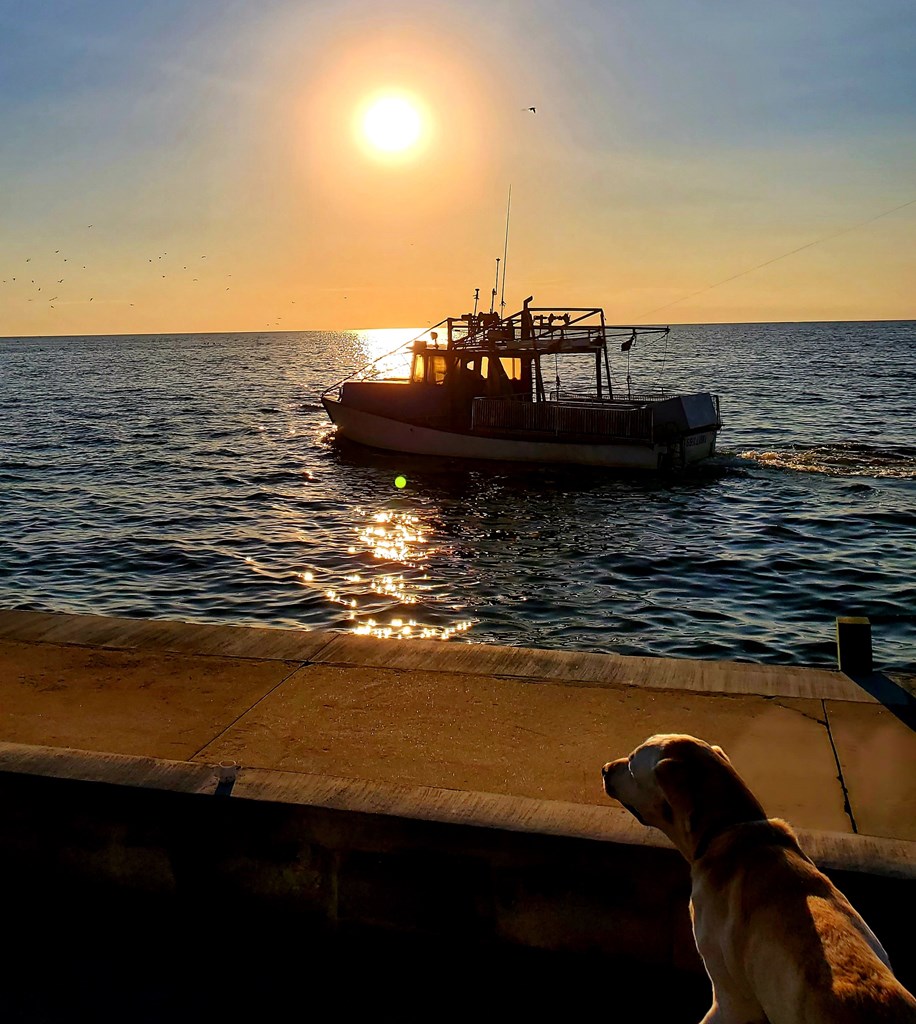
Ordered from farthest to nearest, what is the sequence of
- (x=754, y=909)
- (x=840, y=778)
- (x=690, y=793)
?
Answer: 1. (x=840, y=778)
2. (x=690, y=793)
3. (x=754, y=909)

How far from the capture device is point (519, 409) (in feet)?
97.9

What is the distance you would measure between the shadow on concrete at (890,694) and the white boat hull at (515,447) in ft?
67.7

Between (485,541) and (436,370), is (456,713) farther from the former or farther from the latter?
(436,370)

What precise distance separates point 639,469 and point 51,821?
79.9 feet

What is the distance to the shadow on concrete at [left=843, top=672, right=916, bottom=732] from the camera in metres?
6.73

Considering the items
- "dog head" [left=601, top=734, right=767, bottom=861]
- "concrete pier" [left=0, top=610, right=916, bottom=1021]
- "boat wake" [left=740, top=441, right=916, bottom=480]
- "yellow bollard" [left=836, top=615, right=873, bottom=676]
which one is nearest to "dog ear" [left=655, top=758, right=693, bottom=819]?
"dog head" [left=601, top=734, right=767, bottom=861]

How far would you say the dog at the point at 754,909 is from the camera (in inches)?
107

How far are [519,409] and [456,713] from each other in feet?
76.8

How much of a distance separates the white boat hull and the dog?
2491cm

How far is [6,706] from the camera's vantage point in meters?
7.05

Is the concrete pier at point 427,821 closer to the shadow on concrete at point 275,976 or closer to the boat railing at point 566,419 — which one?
the shadow on concrete at point 275,976

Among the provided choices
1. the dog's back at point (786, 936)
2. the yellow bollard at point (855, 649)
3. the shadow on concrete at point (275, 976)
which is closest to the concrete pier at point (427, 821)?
the shadow on concrete at point (275, 976)

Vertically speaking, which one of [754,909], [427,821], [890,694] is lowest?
[890,694]

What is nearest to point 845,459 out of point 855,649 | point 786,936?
point 855,649
